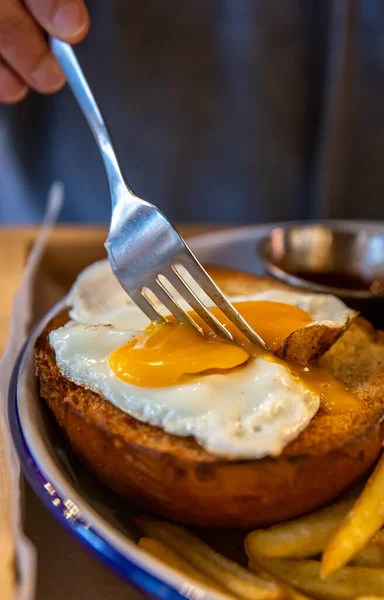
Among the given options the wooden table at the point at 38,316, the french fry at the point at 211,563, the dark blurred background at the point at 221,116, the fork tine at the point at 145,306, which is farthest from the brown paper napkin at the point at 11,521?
the dark blurred background at the point at 221,116

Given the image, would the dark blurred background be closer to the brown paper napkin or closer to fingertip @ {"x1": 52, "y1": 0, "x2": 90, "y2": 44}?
fingertip @ {"x1": 52, "y1": 0, "x2": 90, "y2": 44}

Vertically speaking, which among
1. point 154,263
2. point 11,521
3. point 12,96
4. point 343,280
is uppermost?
point 12,96

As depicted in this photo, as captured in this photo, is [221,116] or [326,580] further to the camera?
[221,116]

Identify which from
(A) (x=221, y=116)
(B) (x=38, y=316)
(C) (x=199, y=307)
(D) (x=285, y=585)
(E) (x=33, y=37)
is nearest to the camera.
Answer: (D) (x=285, y=585)

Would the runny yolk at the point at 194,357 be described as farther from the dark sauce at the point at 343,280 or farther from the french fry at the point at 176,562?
the dark sauce at the point at 343,280

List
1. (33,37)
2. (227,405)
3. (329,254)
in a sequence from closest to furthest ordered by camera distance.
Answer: (227,405), (33,37), (329,254)

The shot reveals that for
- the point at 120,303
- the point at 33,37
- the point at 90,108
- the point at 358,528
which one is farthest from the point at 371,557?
the point at 33,37

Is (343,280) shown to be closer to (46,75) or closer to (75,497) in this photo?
(46,75)

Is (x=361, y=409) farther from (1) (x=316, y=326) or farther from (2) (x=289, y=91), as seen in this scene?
(2) (x=289, y=91)
